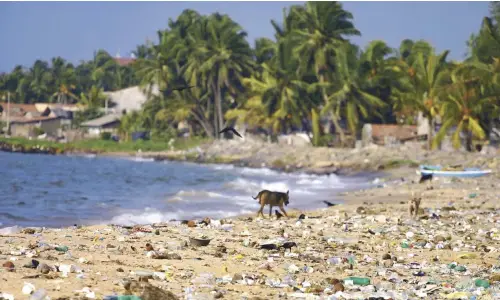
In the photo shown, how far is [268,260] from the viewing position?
11062 millimetres

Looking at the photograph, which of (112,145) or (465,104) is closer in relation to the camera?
(465,104)

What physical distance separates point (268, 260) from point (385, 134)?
51.9 metres

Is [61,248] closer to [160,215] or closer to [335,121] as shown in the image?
[160,215]

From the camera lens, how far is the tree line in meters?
50.4

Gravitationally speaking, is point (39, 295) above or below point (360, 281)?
above

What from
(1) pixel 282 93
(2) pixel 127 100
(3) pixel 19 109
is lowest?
(1) pixel 282 93

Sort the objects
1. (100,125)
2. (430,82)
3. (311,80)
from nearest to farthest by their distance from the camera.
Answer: (430,82) < (311,80) < (100,125)

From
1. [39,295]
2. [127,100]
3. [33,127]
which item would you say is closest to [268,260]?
[39,295]

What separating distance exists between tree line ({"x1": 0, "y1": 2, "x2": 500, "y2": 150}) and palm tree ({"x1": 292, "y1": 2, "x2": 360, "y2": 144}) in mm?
80

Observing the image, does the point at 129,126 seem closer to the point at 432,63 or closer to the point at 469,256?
the point at 432,63

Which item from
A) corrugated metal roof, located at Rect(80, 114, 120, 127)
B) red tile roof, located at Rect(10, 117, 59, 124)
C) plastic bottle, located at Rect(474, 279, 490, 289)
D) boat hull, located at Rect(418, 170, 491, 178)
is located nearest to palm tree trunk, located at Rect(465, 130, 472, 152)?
boat hull, located at Rect(418, 170, 491, 178)

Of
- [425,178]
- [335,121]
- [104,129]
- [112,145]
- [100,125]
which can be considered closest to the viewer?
[425,178]

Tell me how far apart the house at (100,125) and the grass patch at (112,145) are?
8.22 ft

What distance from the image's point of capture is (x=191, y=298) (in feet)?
26.1
